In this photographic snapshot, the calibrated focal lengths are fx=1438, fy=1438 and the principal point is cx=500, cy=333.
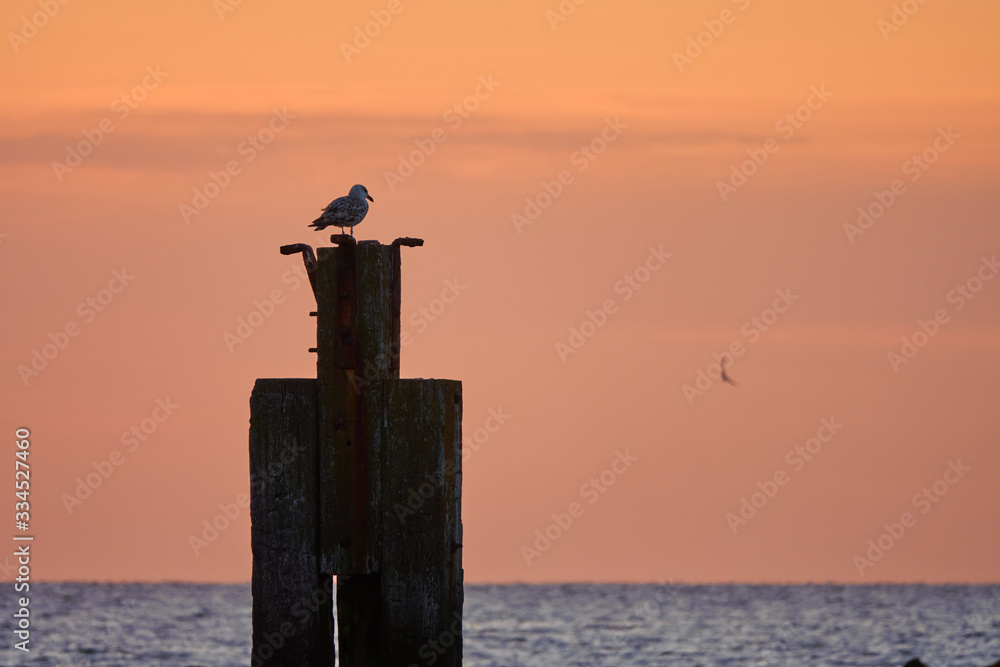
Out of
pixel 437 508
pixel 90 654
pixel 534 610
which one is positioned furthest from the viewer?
pixel 534 610

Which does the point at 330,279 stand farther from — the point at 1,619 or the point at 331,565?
the point at 1,619

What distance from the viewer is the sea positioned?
40844 millimetres

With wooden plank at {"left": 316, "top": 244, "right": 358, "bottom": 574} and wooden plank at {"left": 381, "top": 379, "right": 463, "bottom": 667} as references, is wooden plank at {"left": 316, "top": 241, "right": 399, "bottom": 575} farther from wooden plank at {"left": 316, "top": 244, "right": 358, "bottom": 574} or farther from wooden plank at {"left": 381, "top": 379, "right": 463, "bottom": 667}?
wooden plank at {"left": 381, "top": 379, "right": 463, "bottom": 667}

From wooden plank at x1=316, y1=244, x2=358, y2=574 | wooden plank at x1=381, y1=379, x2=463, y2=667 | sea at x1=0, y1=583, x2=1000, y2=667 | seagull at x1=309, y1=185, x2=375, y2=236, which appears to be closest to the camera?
wooden plank at x1=381, y1=379, x2=463, y2=667

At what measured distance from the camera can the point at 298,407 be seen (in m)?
8.69

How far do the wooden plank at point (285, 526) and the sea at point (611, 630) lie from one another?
3021 centimetres

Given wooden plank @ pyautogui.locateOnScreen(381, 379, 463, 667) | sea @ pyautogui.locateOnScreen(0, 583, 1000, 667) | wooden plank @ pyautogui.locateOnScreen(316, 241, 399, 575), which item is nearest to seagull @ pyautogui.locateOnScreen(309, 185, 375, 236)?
wooden plank @ pyautogui.locateOnScreen(316, 241, 399, 575)

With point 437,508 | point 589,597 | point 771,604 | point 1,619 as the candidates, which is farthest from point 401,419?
point 589,597

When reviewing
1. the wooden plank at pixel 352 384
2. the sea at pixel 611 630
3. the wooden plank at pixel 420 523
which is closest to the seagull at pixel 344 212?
the wooden plank at pixel 352 384

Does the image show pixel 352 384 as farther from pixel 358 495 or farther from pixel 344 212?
pixel 344 212

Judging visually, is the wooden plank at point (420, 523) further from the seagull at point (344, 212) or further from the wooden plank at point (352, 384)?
the seagull at point (344, 212)

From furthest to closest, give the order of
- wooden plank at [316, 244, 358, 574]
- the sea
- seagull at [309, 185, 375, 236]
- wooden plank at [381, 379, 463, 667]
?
1. the sea
2. seagull at [309, 185, 375, 236]
3. wooden plank at [316, 244, 358, 574]
4. wooden plank at [381, 379, 463, 667]

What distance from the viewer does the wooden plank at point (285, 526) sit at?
862cm

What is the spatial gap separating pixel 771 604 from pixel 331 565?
73523 millimetres
